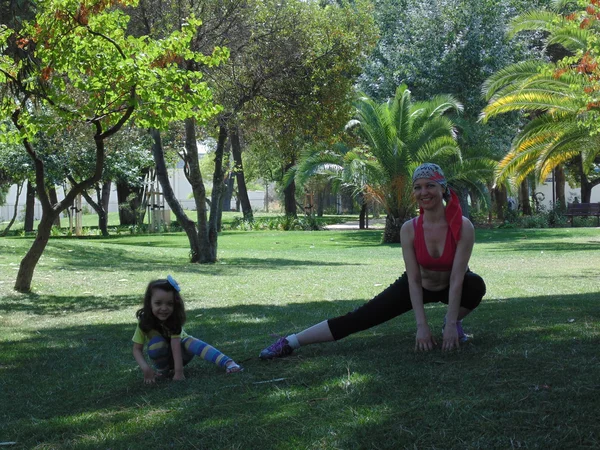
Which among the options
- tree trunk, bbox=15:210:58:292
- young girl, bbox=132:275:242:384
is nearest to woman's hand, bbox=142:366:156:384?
young girl, bbox=132:275:242:384

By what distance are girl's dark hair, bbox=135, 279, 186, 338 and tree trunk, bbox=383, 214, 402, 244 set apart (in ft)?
71.5

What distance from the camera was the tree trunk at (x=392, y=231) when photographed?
27125mm

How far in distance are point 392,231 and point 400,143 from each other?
2918mm

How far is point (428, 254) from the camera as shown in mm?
5426

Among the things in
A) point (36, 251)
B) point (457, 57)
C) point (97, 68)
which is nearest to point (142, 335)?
point (97, 68)

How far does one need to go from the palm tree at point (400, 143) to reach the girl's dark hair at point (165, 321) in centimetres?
2159

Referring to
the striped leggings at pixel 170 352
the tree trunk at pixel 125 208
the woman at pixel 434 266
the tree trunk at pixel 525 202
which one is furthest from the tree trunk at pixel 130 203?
the woman at pixel 434 266

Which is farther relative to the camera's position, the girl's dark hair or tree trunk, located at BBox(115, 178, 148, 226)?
tree trunk, located at BBox(115, 178, 148, 226)

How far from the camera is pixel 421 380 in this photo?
473 cm

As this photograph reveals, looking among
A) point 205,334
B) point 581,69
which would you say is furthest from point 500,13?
point 205,334

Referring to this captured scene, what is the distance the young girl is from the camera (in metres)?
5.45

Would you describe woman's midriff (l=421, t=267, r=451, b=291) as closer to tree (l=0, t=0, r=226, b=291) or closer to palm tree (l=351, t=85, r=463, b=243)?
tree (l=0, t=0, r=226, b=291)

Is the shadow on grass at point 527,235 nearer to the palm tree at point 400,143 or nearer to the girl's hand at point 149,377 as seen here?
the palm tree at point 400,143

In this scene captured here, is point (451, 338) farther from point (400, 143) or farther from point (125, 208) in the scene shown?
point (125, 208)
